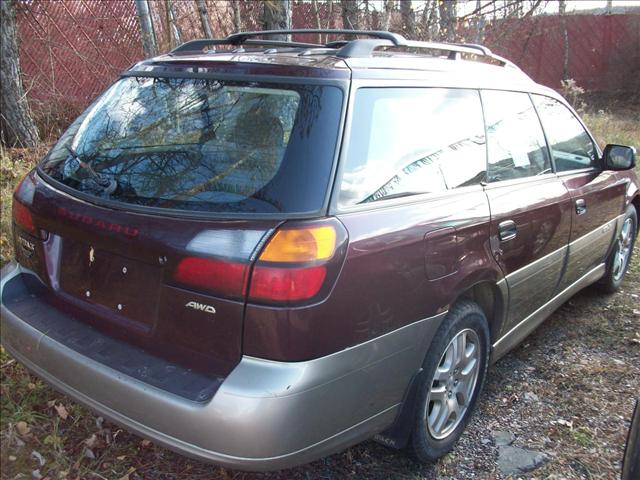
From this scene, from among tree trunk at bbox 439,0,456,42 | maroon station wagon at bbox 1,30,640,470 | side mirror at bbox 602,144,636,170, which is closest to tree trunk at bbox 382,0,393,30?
tree trunk at bbox 439,0,456,42

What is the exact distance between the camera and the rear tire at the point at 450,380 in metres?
2.47

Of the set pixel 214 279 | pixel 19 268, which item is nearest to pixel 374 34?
pixel 214 279

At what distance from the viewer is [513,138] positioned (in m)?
Answer: 3.18

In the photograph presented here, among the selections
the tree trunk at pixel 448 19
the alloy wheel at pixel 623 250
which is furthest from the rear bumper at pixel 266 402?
the tree trunk at pixel 448 19

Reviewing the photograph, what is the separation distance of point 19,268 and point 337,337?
1.62m

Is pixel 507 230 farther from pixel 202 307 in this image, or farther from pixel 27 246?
pixel 27 246

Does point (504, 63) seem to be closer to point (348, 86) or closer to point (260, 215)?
point (348, 86)

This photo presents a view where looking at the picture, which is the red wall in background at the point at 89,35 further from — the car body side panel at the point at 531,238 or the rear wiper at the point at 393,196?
the rear wiper at the point at 393,196

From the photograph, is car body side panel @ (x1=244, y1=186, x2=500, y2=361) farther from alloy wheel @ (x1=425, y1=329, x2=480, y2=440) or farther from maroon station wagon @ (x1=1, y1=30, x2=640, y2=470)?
alloy wheel @ (x1=425, y1=329, x2=480, y2=440)

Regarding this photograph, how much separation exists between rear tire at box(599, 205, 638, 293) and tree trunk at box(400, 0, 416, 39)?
18.9 feet

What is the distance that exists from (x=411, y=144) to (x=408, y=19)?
7.94 m

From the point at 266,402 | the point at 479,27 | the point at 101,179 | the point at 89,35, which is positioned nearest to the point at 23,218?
the point at 101,179

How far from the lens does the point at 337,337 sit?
77.8 inches

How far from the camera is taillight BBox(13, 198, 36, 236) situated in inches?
98.6
